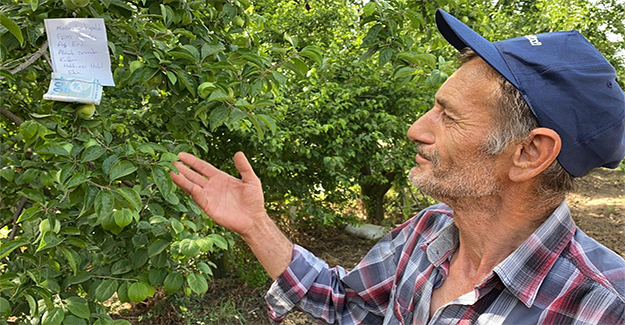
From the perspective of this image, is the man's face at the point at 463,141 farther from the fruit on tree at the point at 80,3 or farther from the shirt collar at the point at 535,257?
the fruit on tree at the point at 80,3

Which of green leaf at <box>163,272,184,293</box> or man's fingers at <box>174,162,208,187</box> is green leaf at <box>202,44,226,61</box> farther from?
green leaf at <box>163,272,184,293</box>

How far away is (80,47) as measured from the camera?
1.36m

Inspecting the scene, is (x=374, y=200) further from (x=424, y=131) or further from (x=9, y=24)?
(x=9, y=24)

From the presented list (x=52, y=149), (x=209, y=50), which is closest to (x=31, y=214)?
(x=52, y=149)

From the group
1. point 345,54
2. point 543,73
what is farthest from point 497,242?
point 345,54

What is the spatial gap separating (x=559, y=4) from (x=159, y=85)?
591 cm

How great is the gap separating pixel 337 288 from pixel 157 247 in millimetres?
509

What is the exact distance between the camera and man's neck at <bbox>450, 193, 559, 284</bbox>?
1187 mm

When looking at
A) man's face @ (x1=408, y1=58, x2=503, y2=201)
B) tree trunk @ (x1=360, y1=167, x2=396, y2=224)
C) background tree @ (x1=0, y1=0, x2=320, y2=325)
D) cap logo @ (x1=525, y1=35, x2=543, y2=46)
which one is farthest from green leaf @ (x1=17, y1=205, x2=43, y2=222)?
tree trunk @ (x1=360, y1=167, x2=396, y2=224)

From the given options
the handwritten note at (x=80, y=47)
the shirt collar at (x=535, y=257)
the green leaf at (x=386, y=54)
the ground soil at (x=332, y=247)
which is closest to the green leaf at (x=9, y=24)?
the handwritten note at (x=80, y=47)

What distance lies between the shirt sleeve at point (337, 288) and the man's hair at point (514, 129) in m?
0.43

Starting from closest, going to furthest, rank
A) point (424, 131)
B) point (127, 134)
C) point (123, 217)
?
point (123, 217) < point (424, 131) < point (127, 134)

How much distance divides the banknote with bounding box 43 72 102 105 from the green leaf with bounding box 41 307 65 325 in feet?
1.72

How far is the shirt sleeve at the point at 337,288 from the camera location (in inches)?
54.9
